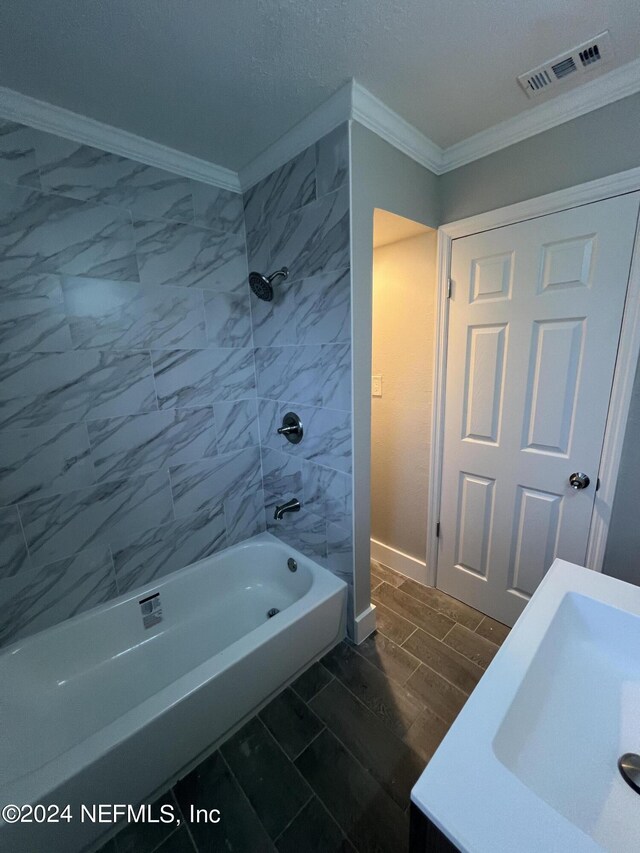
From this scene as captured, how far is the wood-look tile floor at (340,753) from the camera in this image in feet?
3.47

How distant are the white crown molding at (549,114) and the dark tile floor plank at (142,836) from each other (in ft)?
9.17

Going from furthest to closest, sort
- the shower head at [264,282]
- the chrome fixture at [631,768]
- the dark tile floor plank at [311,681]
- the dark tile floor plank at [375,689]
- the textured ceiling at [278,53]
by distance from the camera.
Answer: the shower head at [264,282], the dark tile floor plank at [311,681], the dark tile floor plank at [375,689], the textured ceiling at [278,53], the chrome fixture at [631,768]

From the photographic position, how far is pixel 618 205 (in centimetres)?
124

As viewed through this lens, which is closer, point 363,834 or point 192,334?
point 363,834

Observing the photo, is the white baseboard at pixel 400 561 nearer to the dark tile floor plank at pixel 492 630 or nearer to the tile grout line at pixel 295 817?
the dark tile floor plank at pixel 492 630

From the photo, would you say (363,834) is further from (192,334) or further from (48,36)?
(48,36)

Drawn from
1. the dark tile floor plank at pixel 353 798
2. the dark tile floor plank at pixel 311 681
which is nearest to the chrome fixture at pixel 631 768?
the dark tile floor plank at pixel 353 798

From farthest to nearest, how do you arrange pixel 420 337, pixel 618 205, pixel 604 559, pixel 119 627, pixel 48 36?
pixel 420 337, pixel 119 627, pixel 604 559, pixel 618 205, pixel 48 36

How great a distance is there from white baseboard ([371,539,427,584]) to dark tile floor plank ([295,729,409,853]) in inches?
41.8

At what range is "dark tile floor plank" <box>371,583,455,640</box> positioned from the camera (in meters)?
1.82

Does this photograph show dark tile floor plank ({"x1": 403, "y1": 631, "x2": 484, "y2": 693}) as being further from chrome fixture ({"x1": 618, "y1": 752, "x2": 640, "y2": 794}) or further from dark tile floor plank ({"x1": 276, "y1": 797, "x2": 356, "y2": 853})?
chrome fixture ({"x1": 618, "y1": 752, "x2": 640, "y2": 794})

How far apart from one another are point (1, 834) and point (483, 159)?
2752mm

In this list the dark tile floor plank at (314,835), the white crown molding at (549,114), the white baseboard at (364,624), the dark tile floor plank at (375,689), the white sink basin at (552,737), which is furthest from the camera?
the white baseboard at (364,624)

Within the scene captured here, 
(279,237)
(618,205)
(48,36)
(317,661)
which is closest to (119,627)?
(317,661)
